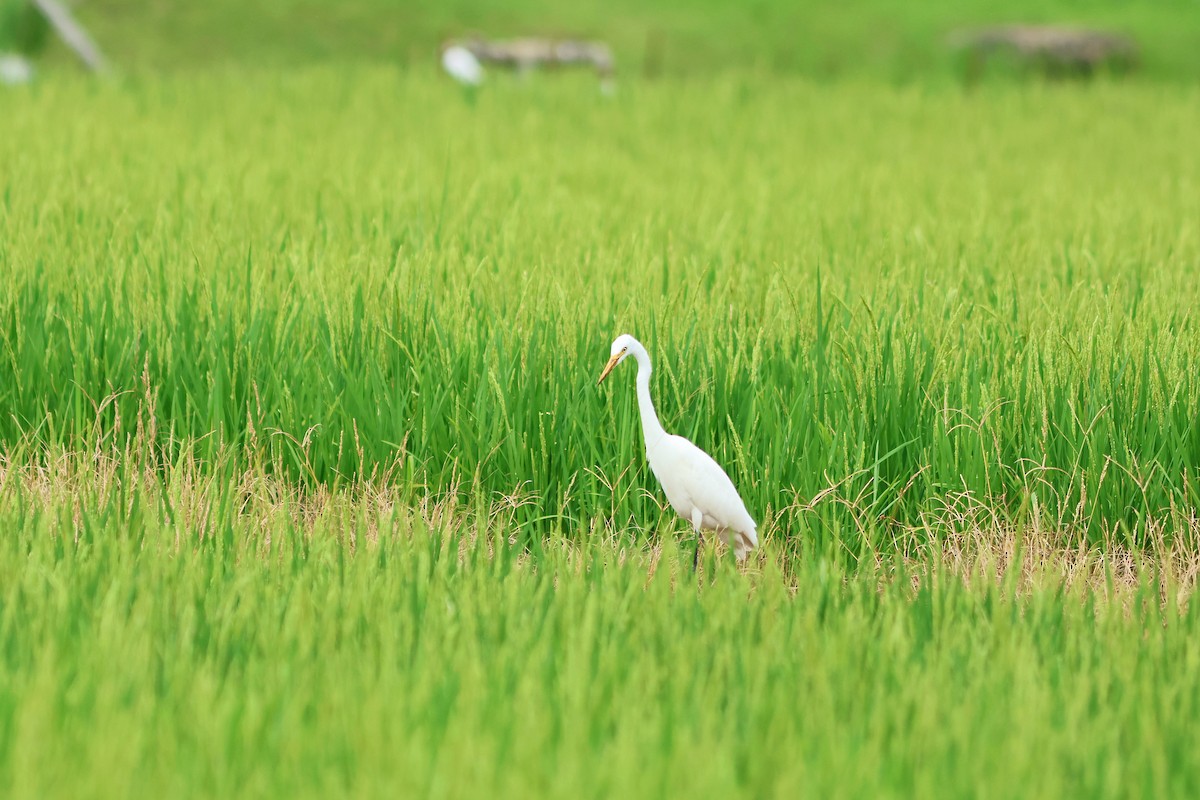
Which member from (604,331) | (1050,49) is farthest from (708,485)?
(1050,49)

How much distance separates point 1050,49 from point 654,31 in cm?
438

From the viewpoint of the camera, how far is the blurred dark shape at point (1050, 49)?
1544cm

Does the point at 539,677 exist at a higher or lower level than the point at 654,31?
lower

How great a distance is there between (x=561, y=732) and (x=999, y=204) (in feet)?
17.7

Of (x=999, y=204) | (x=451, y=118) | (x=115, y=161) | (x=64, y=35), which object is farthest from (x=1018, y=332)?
(x=64, y=35)

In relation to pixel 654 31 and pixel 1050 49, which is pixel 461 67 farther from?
pixel 1050 49

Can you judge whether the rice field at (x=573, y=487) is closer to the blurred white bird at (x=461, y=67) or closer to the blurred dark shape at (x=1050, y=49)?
the blurred white bird at (x=461, y=67)

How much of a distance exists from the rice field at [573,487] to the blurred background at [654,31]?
863 cm

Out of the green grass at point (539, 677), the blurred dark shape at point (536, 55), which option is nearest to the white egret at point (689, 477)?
the green grass at point (539, 677)

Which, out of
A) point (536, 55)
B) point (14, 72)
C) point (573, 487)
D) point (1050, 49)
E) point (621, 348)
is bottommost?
point (573, 487)

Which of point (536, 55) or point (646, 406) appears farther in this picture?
point (536, 55)

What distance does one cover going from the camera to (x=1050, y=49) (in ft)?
50.8

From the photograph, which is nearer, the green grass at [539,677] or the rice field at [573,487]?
the green grass at [539,677]

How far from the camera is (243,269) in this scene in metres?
4.94
